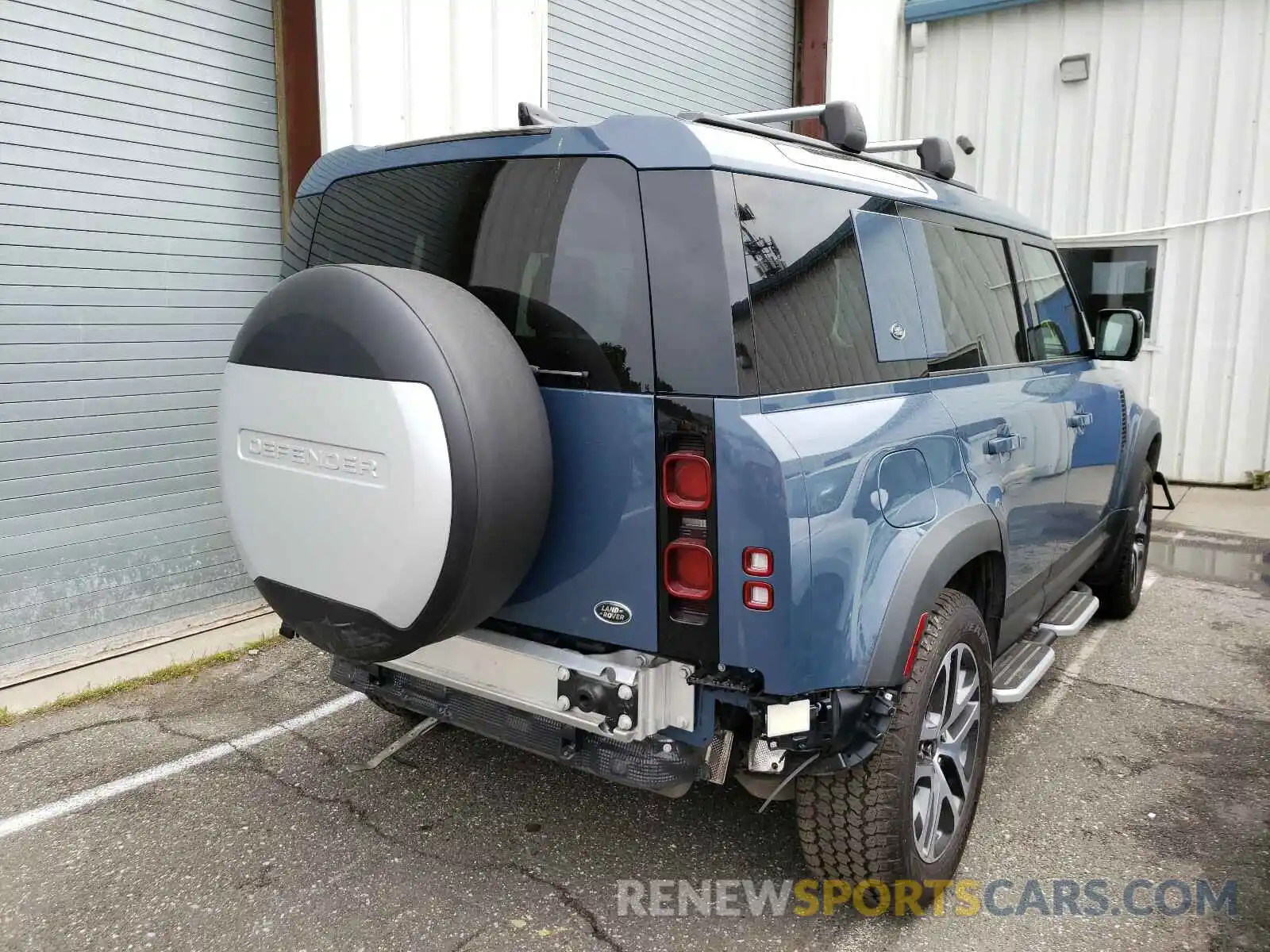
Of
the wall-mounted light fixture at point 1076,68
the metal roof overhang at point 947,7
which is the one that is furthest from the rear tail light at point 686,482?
the metal roof overhang at point 947,7

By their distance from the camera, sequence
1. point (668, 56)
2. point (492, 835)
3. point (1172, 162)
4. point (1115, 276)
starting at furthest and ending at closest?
point (1115, 276) < point (1172, 162) < point (668, 56) < point (492, 835)

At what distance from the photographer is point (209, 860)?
115 inches

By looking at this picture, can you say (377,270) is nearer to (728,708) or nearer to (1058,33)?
(728,708)

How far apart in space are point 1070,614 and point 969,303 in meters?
1.62

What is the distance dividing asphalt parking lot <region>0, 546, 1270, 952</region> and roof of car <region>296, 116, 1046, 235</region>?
2021mm

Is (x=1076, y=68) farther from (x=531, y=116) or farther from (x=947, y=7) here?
(x=531, y=116)

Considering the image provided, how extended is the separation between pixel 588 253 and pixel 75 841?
8.14 ft

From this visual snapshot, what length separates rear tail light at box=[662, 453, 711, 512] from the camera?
2.23 m

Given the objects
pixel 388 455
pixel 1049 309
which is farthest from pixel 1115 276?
pixel 388 455

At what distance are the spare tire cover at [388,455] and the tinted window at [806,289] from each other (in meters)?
0.60

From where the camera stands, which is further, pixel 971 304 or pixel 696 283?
pixel 971 304

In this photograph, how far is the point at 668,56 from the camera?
7.93 meters

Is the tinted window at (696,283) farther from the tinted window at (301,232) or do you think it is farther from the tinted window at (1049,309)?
the tinted window at (1049,309)

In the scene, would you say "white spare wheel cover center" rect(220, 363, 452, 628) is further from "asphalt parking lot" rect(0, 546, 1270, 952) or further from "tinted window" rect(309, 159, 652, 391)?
"asphalt parking lot" rect(0, 546, 1270, 952)
